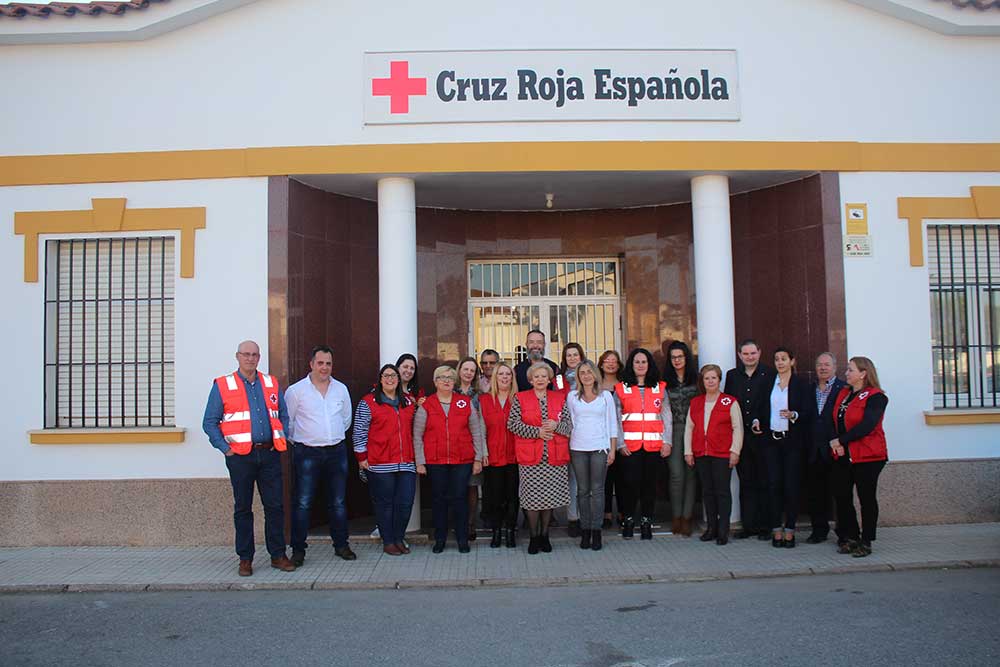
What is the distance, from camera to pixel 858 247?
27.6 ft

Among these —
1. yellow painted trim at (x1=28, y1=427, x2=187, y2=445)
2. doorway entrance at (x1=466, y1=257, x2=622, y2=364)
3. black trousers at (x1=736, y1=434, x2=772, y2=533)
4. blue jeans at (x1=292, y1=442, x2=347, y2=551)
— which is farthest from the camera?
doorway entrance at (x1=466, y1=257, x2=622, y2=364)

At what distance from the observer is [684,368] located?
8102 mm

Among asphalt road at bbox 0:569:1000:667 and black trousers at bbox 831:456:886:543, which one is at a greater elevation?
black trousers at bbox 831:456:886:543

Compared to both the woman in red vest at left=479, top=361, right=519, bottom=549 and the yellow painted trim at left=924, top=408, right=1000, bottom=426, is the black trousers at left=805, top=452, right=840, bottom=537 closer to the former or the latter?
the yellow painted trim at left=924, top=408, right=1000, bottom=426

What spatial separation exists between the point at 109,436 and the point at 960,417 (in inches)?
335

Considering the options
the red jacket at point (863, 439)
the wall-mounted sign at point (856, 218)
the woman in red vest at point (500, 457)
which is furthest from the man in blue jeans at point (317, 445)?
the wall-mounted sign at point (856, 218)

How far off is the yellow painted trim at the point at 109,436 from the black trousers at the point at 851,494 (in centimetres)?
616

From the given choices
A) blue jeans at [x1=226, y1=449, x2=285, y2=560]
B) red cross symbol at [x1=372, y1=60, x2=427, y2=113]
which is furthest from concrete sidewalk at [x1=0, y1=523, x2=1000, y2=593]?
red cross symbol at [x1=372, y1=60, x2=427, y2=113]

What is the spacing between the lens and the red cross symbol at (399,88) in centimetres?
825

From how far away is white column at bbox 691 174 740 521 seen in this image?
8406 mm

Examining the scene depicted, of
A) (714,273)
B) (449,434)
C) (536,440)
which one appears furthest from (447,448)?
(714,273)

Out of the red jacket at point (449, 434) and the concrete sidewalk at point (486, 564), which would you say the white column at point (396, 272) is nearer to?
the red jacket at point (449, 434)

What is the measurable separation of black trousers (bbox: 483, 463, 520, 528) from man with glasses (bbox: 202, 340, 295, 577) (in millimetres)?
1902

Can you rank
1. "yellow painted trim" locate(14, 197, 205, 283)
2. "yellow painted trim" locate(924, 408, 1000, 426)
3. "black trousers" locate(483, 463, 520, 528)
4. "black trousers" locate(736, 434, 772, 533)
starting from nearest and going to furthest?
"black trousers" locate(483, 463, 520, 528), "black trousers" locate(736, 434, 772, 533), "yellow painted trim" locate(14, 197, 205, 283), "yellow painted trim" locate(924, 408, 1000, 426)
